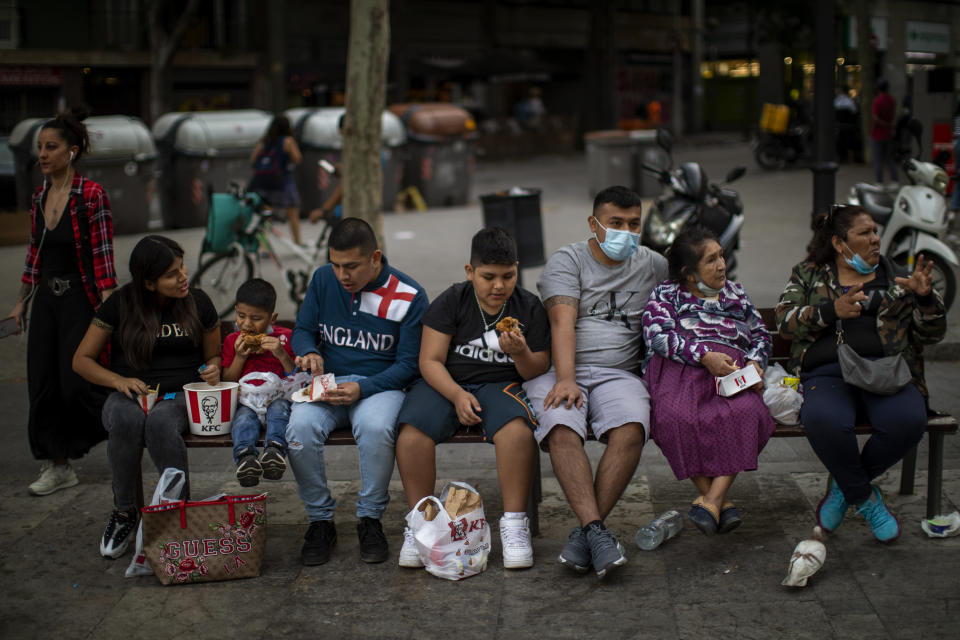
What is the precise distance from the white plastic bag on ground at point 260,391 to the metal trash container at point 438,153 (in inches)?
488

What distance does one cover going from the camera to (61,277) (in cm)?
498

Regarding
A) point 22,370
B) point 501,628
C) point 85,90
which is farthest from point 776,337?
point 85,90

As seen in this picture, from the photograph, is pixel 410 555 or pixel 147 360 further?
pixel 147 360

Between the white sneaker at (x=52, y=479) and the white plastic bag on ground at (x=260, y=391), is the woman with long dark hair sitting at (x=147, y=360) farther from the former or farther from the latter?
the white sneaker at (x=52, y=479)

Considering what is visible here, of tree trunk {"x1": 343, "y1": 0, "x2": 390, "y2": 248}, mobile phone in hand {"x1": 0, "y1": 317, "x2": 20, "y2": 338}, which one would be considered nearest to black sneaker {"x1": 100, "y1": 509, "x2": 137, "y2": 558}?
mobile phone in hand {"x1": 0, "y1": 317, "x2": 20, "y2": 338}

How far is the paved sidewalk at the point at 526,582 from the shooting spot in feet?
12.1

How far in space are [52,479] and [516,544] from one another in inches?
93.3

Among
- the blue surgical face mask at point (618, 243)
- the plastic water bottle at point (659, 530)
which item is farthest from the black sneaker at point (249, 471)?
the blue surgical face mask at point (618, 243)

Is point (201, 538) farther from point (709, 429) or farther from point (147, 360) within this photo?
point (709, 429)

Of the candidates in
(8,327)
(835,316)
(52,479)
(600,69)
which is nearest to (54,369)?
(8,327)

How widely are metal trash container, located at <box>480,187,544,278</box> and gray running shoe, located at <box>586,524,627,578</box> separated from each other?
14.8ft

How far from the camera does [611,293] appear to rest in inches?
184

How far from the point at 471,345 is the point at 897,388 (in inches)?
65.7

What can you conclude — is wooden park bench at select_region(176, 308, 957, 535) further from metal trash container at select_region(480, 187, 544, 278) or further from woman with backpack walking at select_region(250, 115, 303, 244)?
woman with backpack walking at select_region(250, 115, 303, 244)
